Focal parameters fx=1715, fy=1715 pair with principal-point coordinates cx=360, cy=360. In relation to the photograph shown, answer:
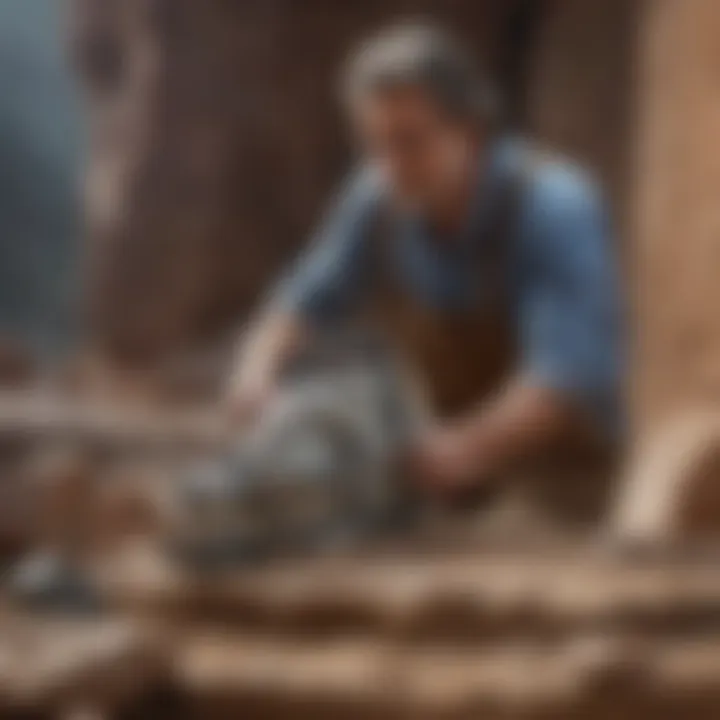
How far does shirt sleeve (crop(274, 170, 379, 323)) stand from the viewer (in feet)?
4.54

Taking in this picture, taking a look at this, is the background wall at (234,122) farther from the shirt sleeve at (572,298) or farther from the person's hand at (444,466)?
the person's hand at (444,466)

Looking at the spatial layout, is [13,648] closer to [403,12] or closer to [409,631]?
[409,631]

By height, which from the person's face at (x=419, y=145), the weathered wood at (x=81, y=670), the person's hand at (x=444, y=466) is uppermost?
the person's face at (x=419, y=145)

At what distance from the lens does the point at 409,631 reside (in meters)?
1.08

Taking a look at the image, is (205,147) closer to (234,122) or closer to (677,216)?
(234,122)

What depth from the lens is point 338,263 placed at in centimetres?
139

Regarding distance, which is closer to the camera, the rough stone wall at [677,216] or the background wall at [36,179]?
the rough stone wall at [677,216]

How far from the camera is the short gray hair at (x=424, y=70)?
4.46 feet

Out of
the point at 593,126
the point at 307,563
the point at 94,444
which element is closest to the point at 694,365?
the point at 593,126

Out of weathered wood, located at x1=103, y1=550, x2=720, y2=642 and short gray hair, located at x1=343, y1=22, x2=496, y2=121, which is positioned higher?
short gray hair, located at x1=343, y1=22, x2=496, y2=121

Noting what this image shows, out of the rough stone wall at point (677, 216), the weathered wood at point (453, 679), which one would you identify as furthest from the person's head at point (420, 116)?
the weathered wood at point (453, 679)

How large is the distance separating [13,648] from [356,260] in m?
0.44

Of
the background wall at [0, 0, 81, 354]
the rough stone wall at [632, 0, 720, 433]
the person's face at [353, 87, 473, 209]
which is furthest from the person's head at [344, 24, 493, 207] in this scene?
the background wall at [0, 0, 81, 354]

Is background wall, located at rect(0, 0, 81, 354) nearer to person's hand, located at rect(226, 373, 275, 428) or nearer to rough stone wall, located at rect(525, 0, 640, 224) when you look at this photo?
person's hand, located at rect(226, 373, 275, 428)
